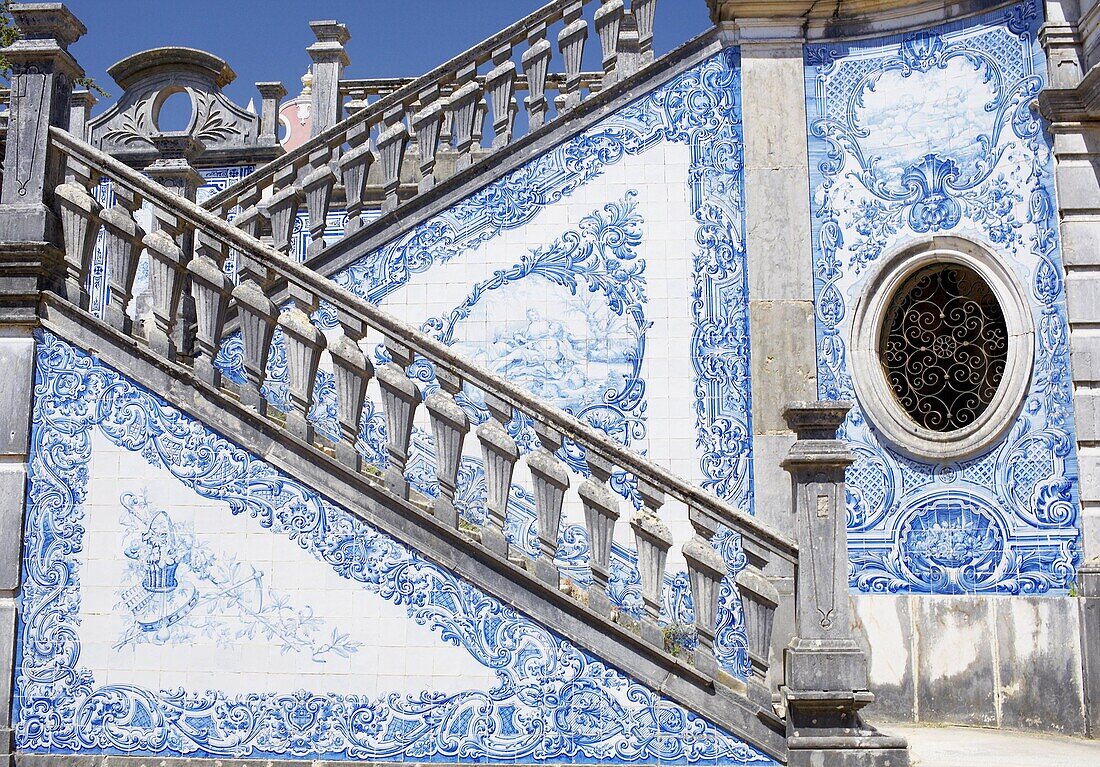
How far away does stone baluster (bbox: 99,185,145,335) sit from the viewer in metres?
6.83

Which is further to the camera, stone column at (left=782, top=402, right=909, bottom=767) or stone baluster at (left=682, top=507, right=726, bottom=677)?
stone baluster at (left=682, top=507, right=726, bottom=677)

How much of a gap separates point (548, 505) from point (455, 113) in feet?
14.7

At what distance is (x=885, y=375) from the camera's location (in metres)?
9.26

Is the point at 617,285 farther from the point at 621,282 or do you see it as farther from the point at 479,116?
the point at 479,116

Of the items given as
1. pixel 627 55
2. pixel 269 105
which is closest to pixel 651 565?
pixel 627 55

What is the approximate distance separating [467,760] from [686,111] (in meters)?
5.47

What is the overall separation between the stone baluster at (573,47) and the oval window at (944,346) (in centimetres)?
298

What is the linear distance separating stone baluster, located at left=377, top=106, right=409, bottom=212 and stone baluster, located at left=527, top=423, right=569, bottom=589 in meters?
3.90

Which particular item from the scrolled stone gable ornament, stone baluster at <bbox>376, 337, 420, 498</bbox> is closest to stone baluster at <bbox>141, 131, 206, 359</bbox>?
stone baluster at <bbox>376, 337, 420, 498</bbox>

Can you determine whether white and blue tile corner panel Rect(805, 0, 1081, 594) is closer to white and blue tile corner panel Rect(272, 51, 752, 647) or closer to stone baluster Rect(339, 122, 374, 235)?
white and blue tile corner panel Rect(272, 51, 752, 647)

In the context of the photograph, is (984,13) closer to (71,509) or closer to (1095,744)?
(1095,744)

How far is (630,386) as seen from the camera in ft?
30.3

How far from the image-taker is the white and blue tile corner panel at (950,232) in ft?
28.9

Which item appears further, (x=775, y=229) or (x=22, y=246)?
(x=775, y=229)
